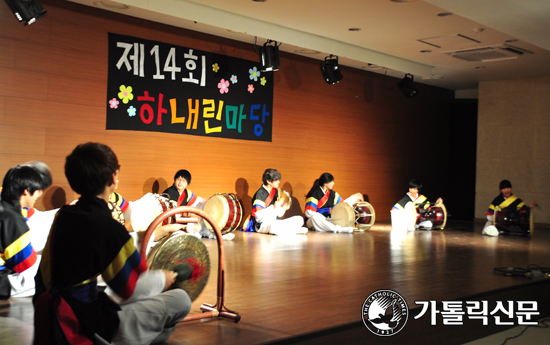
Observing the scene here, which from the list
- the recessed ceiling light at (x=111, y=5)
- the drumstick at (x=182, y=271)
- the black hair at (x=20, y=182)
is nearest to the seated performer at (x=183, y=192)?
the recessed ceiling light at (x=111, y=5)

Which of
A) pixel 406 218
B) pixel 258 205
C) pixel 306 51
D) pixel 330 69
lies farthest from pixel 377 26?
pixel 406 218

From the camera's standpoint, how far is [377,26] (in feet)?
23.2

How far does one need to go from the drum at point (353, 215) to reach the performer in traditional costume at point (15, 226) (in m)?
5.17

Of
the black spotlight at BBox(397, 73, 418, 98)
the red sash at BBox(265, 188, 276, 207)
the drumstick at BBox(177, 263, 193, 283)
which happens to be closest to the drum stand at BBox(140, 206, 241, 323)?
the drumstick at BBox(177, 263, 193, 283)

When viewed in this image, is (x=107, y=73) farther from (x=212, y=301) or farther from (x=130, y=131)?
(x=212, y=301)

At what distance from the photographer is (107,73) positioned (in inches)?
249

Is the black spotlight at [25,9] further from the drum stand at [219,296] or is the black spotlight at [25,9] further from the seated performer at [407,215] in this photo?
the seated performer at [407,215]

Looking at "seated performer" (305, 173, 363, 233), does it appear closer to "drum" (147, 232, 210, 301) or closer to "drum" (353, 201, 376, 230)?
"drum" (353, 201, 376, 230)

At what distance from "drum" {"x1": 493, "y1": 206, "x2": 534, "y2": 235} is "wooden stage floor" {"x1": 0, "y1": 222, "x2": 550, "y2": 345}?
2.90 feet

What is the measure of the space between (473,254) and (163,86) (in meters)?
4.41

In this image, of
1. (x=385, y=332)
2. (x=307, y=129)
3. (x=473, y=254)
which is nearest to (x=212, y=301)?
(x=385, y=332)

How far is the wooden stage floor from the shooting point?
2.74m

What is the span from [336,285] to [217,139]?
4145mm
